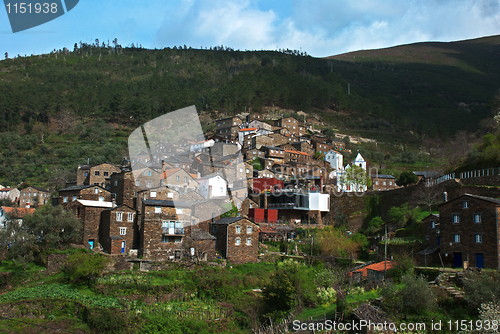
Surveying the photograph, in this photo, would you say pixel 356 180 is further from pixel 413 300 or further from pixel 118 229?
pixel 413 300

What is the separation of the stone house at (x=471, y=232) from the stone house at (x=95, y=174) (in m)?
33.0

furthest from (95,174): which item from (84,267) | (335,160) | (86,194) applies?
(335,160)

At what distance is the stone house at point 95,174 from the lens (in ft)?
144

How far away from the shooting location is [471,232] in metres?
24.8

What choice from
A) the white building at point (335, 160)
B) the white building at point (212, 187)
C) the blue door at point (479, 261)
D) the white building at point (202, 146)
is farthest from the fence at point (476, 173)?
the white building at point (202, 146)

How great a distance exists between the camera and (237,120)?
3255 inches

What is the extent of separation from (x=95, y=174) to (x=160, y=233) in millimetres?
18122

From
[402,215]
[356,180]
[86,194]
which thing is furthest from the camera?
[356,180]

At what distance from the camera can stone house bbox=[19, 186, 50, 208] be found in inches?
2010

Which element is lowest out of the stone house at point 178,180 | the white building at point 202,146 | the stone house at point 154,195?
the stone house at point 154,195

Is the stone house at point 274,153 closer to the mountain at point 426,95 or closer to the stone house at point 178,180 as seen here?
the stone house at point 178,180

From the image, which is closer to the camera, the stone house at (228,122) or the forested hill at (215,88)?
the stone house at (228,122)

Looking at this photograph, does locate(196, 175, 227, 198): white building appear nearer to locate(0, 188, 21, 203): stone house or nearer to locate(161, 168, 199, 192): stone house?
locate(161, 168, 199, 192): stone house

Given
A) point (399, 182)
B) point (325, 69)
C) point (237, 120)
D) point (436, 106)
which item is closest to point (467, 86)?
point (436, 106)
